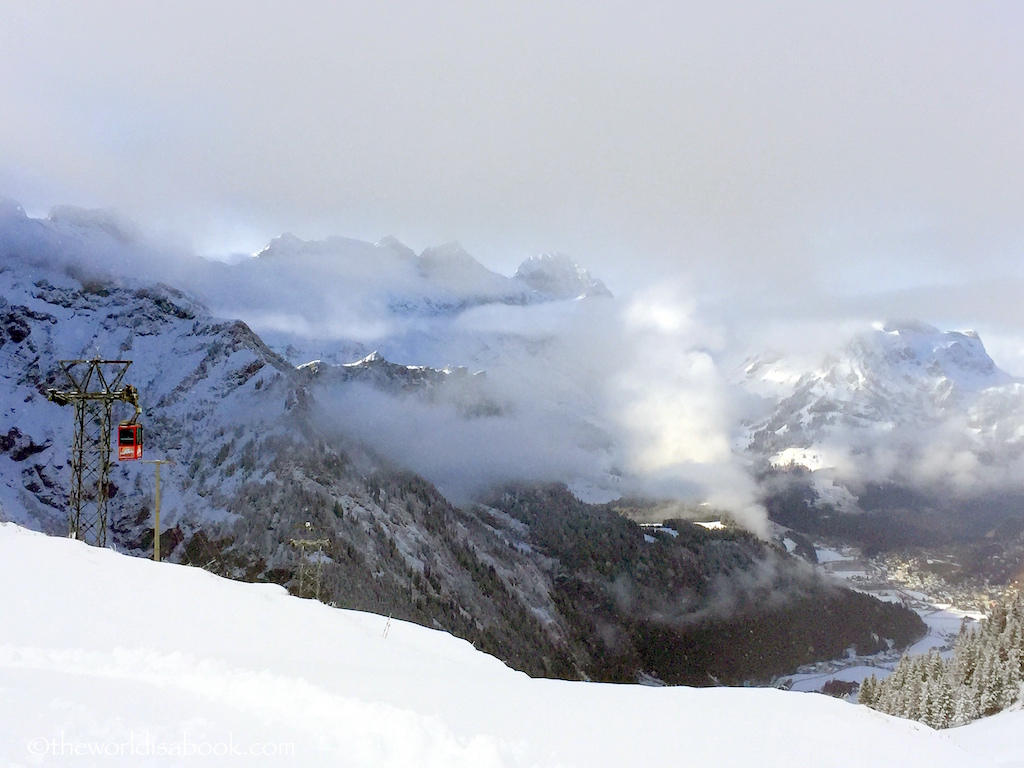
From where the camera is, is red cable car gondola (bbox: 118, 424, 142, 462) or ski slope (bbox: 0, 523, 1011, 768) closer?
ski slope (bbox: 0, 523, 1011, 768)

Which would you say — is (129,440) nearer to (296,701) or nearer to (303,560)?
(296,701)

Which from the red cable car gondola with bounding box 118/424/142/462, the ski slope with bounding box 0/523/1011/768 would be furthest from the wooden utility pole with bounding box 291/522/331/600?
the ski slope with bounding box 0/523/1011/768

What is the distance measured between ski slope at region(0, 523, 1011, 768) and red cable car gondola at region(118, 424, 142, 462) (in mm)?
18755

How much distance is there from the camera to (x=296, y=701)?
40.9 feet

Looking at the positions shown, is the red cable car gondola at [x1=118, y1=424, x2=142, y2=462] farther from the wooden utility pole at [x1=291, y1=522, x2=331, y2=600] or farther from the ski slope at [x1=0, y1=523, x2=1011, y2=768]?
the ski slope at [x1=0, y1=523, x2=1011, y2=768]

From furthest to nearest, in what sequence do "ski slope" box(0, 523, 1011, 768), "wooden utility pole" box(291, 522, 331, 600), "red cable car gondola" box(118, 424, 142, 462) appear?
"wooden utility pole" box(291, 522, 331, 600) < "red cable car gondola" box(118, 424, 142, 462) < "ski slope" box(0, 523, 1011, 768)

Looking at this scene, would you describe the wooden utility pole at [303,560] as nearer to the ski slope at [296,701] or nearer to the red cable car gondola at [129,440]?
the red cable car gondola at [129,440]

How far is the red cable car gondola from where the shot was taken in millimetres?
37750

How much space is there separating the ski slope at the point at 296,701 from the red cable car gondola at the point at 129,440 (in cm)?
1876

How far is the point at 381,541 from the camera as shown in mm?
182375

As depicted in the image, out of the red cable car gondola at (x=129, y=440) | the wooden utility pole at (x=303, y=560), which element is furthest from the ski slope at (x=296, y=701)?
the wooden utility pole at (x=303, y=560)

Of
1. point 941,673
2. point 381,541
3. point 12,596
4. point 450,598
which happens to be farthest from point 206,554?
point 12,596

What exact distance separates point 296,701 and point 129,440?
3200 cm

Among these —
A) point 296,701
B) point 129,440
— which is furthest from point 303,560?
point 296,701
